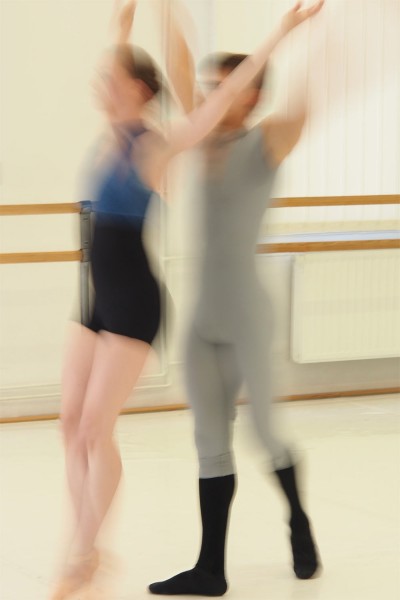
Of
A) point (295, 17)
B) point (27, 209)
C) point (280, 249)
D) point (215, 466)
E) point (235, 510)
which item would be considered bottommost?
point (235, 510)

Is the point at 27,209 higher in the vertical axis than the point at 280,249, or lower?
higher

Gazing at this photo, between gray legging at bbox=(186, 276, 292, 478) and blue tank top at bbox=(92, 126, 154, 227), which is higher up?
blue tank top at bbox=(92, 126, 154, 227)

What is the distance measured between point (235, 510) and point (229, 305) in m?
1.10

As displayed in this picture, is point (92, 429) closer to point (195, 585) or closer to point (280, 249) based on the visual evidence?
point (195, 585)

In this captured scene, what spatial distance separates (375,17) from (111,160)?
2.90 metres

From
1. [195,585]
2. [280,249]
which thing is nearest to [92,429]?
[195,585]

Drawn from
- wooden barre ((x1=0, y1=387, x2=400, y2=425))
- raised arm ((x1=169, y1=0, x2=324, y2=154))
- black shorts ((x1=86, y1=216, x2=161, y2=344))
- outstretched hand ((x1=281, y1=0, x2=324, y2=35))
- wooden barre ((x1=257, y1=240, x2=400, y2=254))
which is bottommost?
wooden barre ((x1=0, y1=387, x2=400, y2=425))

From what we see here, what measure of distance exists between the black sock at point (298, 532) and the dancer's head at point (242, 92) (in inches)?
33.4

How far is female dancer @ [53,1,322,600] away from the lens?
7.69 ft

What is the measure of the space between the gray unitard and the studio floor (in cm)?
18

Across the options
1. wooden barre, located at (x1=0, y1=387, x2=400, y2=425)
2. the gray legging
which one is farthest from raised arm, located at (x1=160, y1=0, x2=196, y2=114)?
wooden barre, located at (x1=0, y1=387, x2=400, y2=425)

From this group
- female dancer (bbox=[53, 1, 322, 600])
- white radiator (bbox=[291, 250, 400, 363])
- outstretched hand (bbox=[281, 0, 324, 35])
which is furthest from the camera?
white radiator (bbox=[291, 250, 400, 363])

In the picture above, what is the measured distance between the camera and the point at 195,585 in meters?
2.66

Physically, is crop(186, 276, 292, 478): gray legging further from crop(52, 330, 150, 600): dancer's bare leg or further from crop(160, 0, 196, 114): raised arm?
crop(160, 0, 196, 114): raised arm
